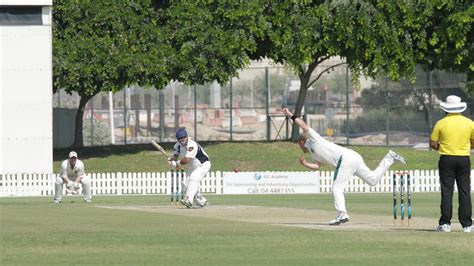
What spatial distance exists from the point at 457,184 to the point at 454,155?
0.42 m

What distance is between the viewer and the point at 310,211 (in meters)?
25.3

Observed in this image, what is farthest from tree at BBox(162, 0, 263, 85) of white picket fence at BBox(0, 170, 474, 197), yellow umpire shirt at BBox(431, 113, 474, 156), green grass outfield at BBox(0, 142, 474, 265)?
yellow umpire shirt at BBox(431, 113, 474, 156)

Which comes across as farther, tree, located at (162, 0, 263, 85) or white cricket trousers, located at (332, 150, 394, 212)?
tree, located at (162, 0, 263, 85)

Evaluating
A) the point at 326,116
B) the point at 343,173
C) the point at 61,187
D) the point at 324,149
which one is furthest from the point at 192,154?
the point at 326,116

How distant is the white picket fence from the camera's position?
43094 mm

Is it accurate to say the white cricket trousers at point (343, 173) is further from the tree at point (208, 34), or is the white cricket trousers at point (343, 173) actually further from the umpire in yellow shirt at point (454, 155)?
the tree at point (208, 34)

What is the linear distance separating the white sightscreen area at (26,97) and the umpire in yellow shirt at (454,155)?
28870mm

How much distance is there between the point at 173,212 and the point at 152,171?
23.1m

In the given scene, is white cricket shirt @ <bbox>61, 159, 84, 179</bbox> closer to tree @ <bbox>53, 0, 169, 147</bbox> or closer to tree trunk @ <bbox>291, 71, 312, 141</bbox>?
tree @ <bbox>53, 0, 169, 147</bbox>

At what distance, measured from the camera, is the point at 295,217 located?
22.5m

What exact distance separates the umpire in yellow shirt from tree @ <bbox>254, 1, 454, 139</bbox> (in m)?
29.8

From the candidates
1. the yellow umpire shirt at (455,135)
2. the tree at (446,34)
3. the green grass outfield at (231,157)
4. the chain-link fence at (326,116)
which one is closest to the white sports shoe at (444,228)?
the yellow umpire shirt at (455,135)

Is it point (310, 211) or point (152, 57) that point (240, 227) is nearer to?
point (310, 211)

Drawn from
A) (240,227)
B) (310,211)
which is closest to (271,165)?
(310,211)
